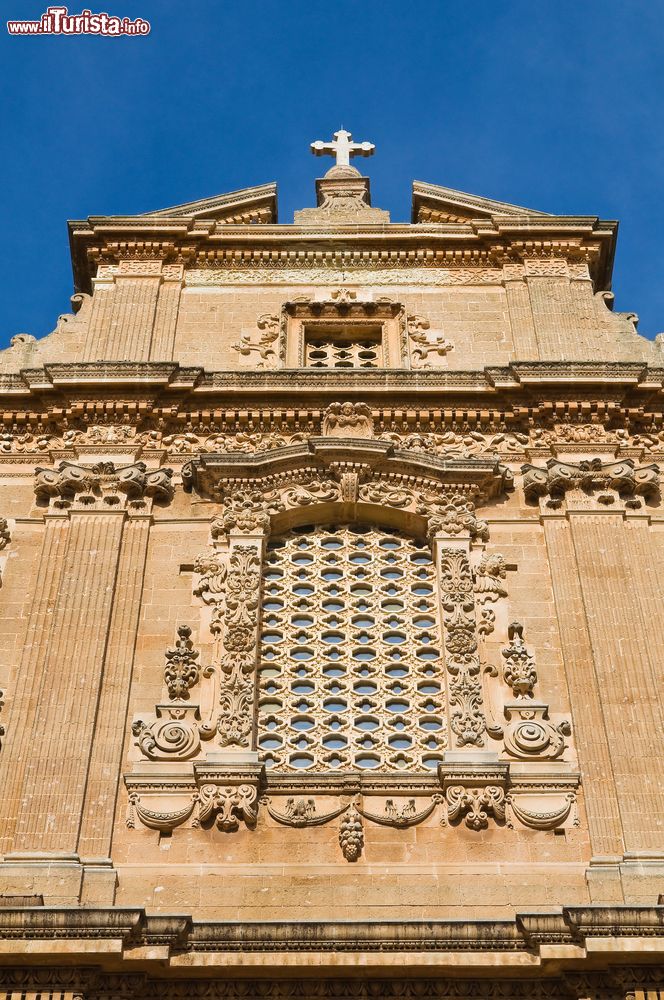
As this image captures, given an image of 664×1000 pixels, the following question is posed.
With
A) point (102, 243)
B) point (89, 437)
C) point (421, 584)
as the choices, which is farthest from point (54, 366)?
point (421, 584)

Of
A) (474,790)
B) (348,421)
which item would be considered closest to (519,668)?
(474,790)

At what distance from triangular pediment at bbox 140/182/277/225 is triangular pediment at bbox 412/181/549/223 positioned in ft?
7.68

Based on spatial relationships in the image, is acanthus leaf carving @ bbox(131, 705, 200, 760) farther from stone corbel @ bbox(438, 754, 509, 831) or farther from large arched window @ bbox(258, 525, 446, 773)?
stone corbel @ bbox(438, 754, 509, 831)

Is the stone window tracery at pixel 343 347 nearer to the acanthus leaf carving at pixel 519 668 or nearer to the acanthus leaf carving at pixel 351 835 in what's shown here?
the acanthus leaf carving at pixel 519 668

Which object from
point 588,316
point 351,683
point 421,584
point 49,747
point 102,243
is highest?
point 102,243

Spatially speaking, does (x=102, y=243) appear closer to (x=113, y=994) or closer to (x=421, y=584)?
(x=421, y=584)

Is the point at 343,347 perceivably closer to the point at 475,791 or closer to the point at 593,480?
the point at 593,480

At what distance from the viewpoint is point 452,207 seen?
78.0 feet

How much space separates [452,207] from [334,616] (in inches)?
340

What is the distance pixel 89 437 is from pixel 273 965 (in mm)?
8247

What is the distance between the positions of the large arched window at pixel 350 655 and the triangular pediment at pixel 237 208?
6714mm

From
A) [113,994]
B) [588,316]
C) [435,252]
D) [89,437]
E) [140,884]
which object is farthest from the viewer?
[435,252]

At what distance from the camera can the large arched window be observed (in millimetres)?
16344

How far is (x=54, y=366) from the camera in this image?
19.9m
